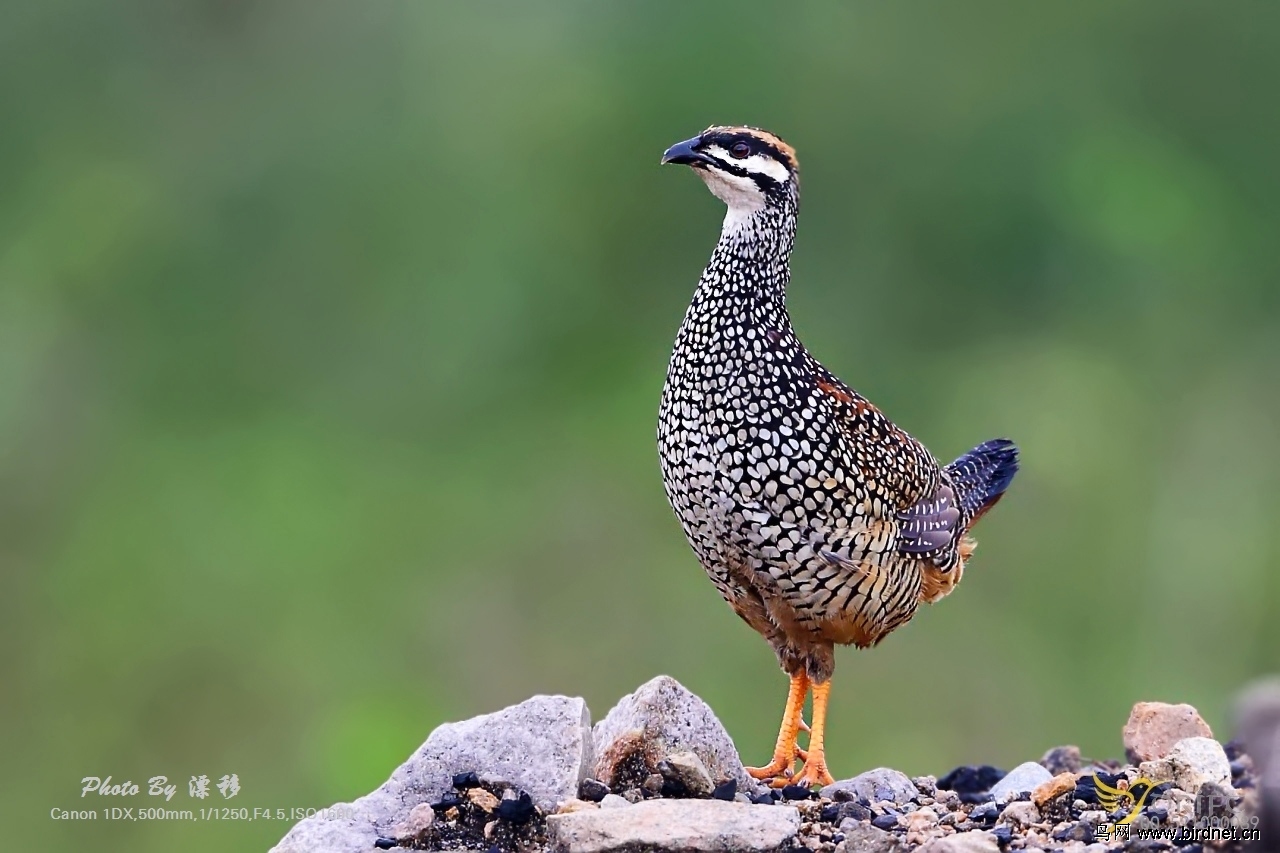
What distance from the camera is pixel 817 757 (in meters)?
7.25

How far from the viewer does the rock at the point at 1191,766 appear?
6383 millimetres

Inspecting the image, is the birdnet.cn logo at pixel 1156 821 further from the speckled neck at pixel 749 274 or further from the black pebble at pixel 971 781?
the speckled neck at pixel 749 274

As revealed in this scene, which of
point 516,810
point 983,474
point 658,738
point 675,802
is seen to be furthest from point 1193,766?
point 983,474

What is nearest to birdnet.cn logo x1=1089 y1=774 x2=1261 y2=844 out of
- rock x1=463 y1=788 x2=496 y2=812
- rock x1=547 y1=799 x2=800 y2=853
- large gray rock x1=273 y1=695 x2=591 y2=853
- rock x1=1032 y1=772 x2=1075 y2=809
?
rock x1=1032 y1=772 x2=1075 y2=809

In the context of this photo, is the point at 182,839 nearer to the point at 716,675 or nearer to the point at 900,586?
the point at 716,675

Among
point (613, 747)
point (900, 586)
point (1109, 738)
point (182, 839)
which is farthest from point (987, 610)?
point (613, 747)

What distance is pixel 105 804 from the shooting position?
510 inches

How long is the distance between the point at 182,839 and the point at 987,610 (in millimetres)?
6022

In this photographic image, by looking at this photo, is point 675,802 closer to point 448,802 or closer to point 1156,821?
point 448,802

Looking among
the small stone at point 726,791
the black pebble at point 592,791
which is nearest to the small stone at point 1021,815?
the small stone at point 726,791

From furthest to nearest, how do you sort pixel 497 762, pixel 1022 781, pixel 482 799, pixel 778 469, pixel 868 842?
pixel 1022 781, pixel 778 469, pixel 497 762, pixel 482 799, pixel 868 842

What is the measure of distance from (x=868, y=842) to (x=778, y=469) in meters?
1.57

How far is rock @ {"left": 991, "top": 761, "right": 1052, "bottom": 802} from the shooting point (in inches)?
273

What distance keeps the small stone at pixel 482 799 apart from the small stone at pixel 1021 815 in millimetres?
1602
